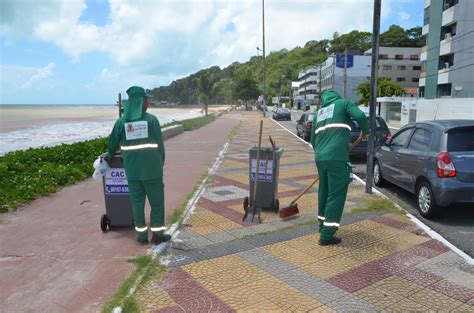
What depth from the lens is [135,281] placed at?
3.89 m

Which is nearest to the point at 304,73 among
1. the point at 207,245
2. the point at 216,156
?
the point at 216,156

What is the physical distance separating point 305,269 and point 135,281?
170 centimetres

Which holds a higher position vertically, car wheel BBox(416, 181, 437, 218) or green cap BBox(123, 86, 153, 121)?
green cap BBox(123, 86, 153, 121)

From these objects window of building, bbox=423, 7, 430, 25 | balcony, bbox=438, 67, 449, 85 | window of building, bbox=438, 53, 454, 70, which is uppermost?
window of building, bbox=423, 7, 430, 25

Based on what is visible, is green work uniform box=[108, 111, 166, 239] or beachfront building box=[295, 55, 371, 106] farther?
beachfront building box=[295, 55, 371, 106]

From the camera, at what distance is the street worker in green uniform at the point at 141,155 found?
15.7ft

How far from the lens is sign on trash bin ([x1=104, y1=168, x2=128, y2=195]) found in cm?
537

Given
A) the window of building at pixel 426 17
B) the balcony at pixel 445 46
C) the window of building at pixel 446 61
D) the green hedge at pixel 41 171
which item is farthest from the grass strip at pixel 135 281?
the window of building at pixel 426 17

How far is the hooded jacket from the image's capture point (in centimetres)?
481

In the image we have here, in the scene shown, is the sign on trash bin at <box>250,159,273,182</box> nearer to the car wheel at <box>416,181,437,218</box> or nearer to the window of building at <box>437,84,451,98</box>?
the car wheel at <box>416,181,437,218</box>

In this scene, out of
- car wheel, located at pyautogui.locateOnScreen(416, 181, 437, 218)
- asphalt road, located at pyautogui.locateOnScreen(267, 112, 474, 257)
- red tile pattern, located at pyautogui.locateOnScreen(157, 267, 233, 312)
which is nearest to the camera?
red tile pattern, located at pyautogui.locateOnScreen(157, 267, 233, 312)

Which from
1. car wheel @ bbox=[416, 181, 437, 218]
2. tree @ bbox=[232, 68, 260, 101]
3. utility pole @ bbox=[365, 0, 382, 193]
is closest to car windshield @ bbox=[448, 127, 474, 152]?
car wheel @ bbox=[416, 181, 437, 218]

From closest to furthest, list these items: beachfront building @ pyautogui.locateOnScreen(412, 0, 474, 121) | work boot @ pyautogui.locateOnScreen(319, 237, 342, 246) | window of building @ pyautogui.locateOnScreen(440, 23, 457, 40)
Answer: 1. work boot @ pyautogui.locateOnScreen(319, 237, 342, 246)
2. beachfront building @ pyautogui.locateOnScreen(412, 0, 474, 121)
3. window of building @ pyautogui.locateOnScreen(440, 23, 457, 40)

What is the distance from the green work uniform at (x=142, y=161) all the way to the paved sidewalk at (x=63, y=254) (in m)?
0.42
